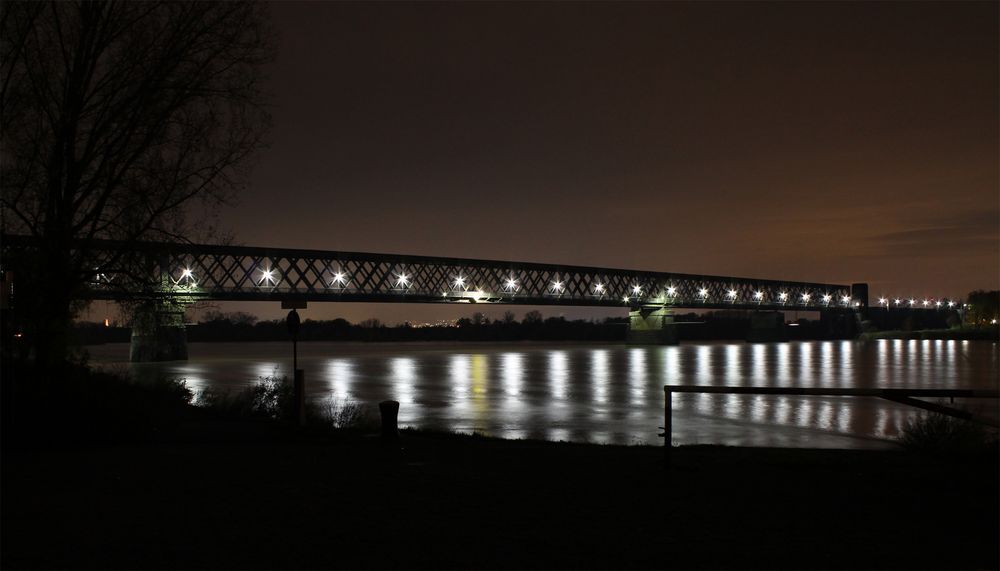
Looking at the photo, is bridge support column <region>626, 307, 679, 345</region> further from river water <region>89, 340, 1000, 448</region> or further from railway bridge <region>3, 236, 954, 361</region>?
river water <region>89, 340, 1000, 448</region>

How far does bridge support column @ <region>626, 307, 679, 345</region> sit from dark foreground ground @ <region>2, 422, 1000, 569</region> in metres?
155

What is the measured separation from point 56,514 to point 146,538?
1.59 meters

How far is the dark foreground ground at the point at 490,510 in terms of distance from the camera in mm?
7945

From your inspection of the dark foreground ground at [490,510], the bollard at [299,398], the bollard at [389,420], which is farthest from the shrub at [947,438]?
the bollard at [299,398]

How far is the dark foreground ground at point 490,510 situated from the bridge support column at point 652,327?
508 ft

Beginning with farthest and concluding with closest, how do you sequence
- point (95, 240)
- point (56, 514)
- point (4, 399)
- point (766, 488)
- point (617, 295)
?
point (617, 295)
point (95, 240)
point (4, 399)
point (766, 488)
point (56, 514)

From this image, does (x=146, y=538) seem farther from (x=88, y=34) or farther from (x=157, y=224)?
(x=88, y=34)

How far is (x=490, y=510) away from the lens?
981 cm

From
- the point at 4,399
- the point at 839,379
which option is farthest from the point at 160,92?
the point at 839,379

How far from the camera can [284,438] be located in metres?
16.3

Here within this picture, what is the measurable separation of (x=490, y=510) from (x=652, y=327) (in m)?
163

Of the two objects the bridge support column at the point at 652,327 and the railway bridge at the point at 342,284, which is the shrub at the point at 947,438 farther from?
the bridge support column at the point at 652,327

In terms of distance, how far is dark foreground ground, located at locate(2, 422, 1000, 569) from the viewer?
313 inches

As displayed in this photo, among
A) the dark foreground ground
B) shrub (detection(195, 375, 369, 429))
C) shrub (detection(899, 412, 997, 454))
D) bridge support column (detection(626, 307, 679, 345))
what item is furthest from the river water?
bridge support column (detection(626, 307, 679, 345))
